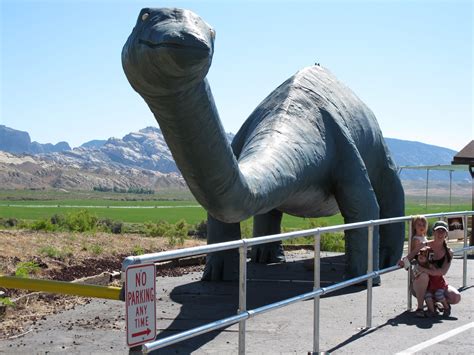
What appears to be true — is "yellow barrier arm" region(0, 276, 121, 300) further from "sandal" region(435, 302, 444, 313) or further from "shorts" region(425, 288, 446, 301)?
"sandal" region(435, 302, 444, 313)

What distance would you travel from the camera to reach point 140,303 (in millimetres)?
4156

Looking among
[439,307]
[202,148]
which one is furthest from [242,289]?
[439,307]

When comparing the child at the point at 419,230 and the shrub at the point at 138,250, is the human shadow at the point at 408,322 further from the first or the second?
the shrub at the point at 138,250

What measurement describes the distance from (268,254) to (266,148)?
509 cm

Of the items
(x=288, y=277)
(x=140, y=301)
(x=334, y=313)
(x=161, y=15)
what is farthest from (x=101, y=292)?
(x=288, y=277)

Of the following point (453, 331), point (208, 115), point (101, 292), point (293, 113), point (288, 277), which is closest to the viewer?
point (101, 292)

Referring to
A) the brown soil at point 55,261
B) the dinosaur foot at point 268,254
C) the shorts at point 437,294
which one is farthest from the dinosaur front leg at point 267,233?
the shorts at point 437,294

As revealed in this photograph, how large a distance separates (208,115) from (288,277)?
20.2ft

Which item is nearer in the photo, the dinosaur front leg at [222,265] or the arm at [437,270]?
the arm at [437,270]

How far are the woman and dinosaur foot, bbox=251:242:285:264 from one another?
5575 mm

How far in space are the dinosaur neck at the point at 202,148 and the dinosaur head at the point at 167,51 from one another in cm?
28

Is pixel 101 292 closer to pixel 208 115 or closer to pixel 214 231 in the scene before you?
pixel 208 115

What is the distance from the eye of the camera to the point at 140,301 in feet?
13.6

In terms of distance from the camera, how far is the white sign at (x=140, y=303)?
4055 millimetres
